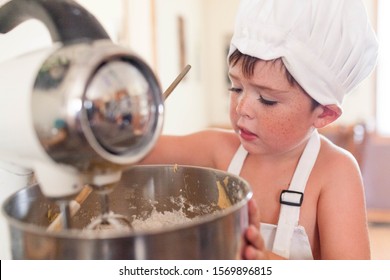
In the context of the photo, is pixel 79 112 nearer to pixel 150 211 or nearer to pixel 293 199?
pixel 150 211

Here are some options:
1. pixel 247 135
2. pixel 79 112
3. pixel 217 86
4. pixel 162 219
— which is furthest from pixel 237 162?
pixel 217 86

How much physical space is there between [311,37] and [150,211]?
0.30 meters

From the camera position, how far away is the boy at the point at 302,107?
57 centimetres

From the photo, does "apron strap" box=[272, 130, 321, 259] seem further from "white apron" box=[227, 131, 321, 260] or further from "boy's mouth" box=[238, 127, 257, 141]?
"boy's mouth" box=[238, 127, 257, 141]

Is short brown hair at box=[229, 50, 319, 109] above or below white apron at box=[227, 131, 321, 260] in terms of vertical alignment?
above

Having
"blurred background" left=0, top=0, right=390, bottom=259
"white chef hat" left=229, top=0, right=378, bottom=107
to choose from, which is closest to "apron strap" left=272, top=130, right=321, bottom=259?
"white chef hat" left=229, top=0, right=378, bottom=107

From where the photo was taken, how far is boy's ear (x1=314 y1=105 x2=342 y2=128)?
0.66 m

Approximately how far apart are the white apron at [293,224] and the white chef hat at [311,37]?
11cm

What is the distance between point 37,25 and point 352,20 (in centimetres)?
40

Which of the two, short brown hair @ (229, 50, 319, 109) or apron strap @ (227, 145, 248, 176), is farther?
apron strap @ (227, 145, 248, 176)

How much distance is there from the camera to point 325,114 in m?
0.67

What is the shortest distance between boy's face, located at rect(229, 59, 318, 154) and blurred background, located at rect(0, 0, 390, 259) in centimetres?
72

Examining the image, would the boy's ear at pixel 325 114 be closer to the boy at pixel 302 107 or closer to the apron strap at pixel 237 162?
the boy at pixel 302 107
